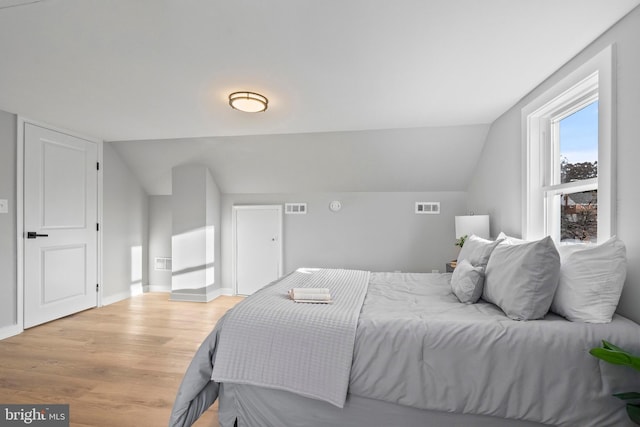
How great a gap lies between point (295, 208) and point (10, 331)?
337 centimetres

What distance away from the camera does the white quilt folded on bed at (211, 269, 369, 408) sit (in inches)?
64.6

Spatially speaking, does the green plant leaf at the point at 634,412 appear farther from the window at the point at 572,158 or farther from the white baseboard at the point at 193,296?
the white baseboard at the point at 193,296

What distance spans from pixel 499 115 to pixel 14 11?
3.82m

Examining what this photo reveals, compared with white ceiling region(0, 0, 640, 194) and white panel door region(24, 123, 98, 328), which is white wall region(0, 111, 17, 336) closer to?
white panel door region(24, 123, 98, 328)

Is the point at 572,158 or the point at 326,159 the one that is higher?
the point at 326,159

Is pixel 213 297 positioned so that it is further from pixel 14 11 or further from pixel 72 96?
pixel 14 11

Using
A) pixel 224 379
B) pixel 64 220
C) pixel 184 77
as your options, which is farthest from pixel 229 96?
pixel 64 220

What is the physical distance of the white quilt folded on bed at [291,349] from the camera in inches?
64.6

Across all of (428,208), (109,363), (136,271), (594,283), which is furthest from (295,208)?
(594,283)

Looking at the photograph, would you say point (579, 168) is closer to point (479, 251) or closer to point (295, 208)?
point (479, 251)

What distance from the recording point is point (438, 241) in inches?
180

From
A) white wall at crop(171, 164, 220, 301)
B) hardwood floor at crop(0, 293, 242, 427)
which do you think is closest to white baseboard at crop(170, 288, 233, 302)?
white wall at crop(171, 164, 220, 301)

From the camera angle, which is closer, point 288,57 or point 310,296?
point 310,296

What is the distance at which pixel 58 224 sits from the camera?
3.82 meters
